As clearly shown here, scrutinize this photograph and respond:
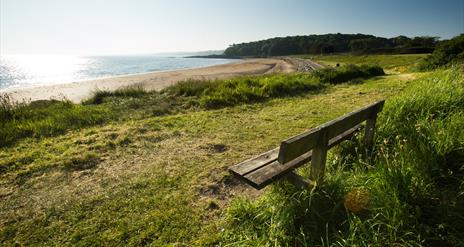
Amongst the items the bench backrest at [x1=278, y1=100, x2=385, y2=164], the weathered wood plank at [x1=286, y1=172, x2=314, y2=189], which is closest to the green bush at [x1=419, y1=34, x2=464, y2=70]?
the bench backrest at [x1=278, y1=100, x2=385, y2=164]

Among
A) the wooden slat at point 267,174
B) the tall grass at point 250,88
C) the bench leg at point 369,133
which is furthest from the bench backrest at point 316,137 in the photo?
the tall grass at point 250,88

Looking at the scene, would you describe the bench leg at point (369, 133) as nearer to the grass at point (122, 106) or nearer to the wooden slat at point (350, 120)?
the wooden slat at point (350, 120)

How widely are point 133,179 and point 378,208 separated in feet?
Result: 11.6

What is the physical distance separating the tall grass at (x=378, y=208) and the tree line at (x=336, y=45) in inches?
2228

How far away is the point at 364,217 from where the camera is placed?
2.43 metres

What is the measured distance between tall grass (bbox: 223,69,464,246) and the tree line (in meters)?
56.6

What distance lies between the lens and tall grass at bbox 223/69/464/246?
2.14 meters

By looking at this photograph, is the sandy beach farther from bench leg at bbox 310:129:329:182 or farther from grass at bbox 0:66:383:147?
bench leg at bbox 310:129:329:182

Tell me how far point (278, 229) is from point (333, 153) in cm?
192

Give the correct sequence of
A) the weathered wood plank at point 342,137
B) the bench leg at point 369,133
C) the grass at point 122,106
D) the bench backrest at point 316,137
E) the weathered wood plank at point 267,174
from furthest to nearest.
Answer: the grass at point 122,106 → the bench leg at point 369,133 → the weathered wood plank at point 342,137 → the weathered wood plank at point 267,174 → the bench backrest at point 316,137

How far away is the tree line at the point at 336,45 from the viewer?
56375mm

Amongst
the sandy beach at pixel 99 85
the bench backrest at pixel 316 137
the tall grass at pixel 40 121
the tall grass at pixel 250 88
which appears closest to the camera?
the bench backrest at pixel 316 137

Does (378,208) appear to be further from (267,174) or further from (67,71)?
(67,71)

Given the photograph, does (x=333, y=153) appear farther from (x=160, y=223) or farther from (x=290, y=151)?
(x=160, y=223)
